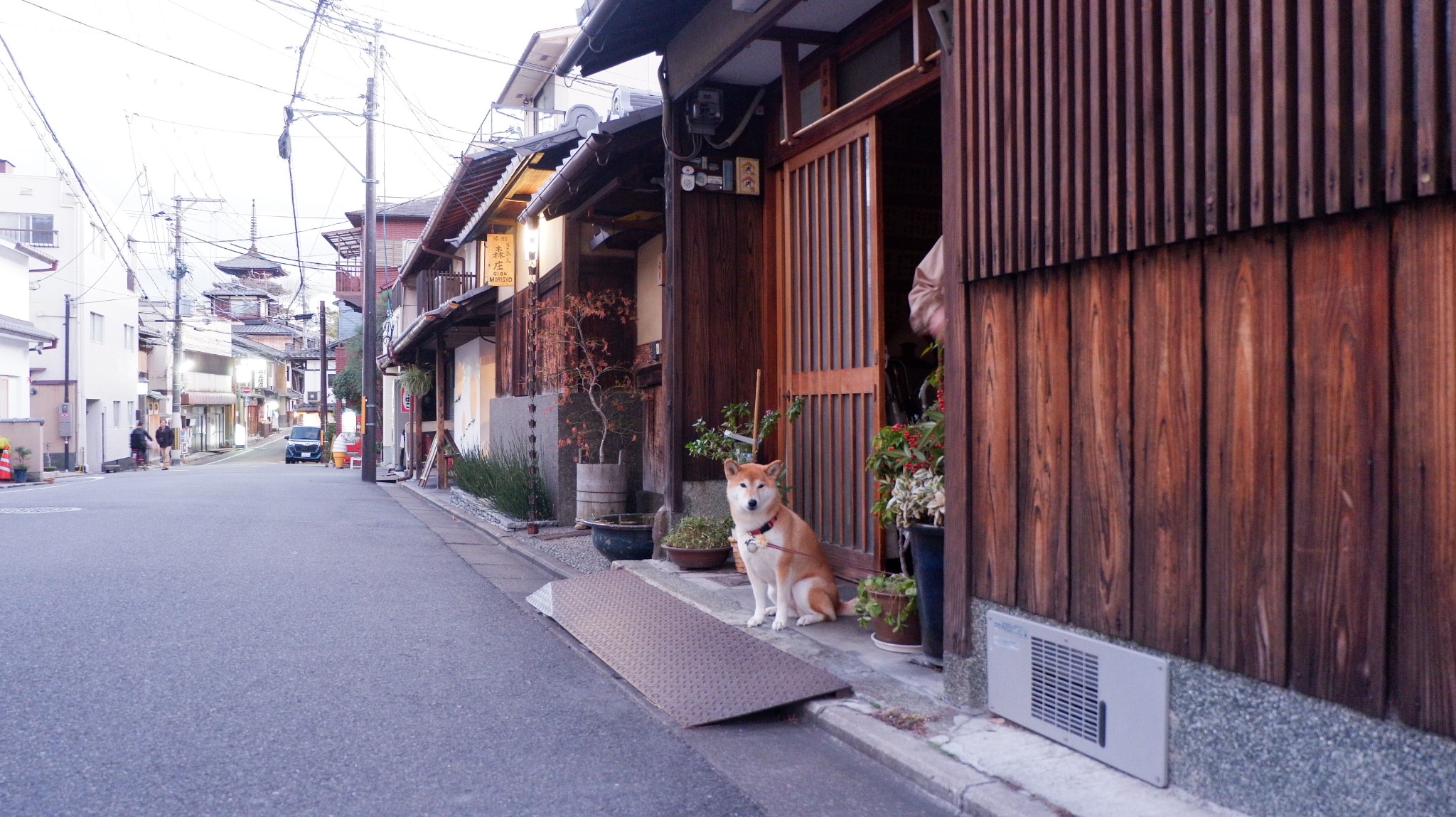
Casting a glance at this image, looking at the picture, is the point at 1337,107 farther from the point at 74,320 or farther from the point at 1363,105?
the point at 74,320

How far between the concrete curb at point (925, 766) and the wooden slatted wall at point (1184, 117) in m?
1.87

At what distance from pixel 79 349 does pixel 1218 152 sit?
133 ft

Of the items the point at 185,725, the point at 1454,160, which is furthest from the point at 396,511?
the point at 1454,160

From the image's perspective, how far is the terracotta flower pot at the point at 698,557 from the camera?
7.41 meters

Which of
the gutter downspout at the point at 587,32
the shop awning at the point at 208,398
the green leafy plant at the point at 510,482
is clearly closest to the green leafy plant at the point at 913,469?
the gutter downspout at the point at 587,32

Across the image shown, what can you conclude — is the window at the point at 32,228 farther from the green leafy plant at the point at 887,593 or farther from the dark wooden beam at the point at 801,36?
the green leafy plant at the point at 887,593

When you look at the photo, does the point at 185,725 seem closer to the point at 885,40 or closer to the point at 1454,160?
the point at 1454,160

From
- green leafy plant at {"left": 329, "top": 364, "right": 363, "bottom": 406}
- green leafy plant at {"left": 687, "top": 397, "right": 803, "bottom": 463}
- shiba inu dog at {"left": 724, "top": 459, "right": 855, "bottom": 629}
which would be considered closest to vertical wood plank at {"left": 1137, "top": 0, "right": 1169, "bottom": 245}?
shiba inu dog at {"left": 724, "top": 459, "right": 855, "bottom": 629}

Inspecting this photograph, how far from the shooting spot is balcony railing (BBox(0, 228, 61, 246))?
36688mm

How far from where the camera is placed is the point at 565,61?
763 centimetres

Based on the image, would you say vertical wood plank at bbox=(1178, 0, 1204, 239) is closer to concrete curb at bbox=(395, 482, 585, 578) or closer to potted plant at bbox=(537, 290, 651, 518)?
concrete curb at bbox=(395, 482, 585, 578)

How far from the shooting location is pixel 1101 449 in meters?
3.41

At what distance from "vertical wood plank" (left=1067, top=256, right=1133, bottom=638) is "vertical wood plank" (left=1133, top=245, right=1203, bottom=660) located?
5 cm

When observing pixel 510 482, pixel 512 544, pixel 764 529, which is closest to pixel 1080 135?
pixel 764 529
